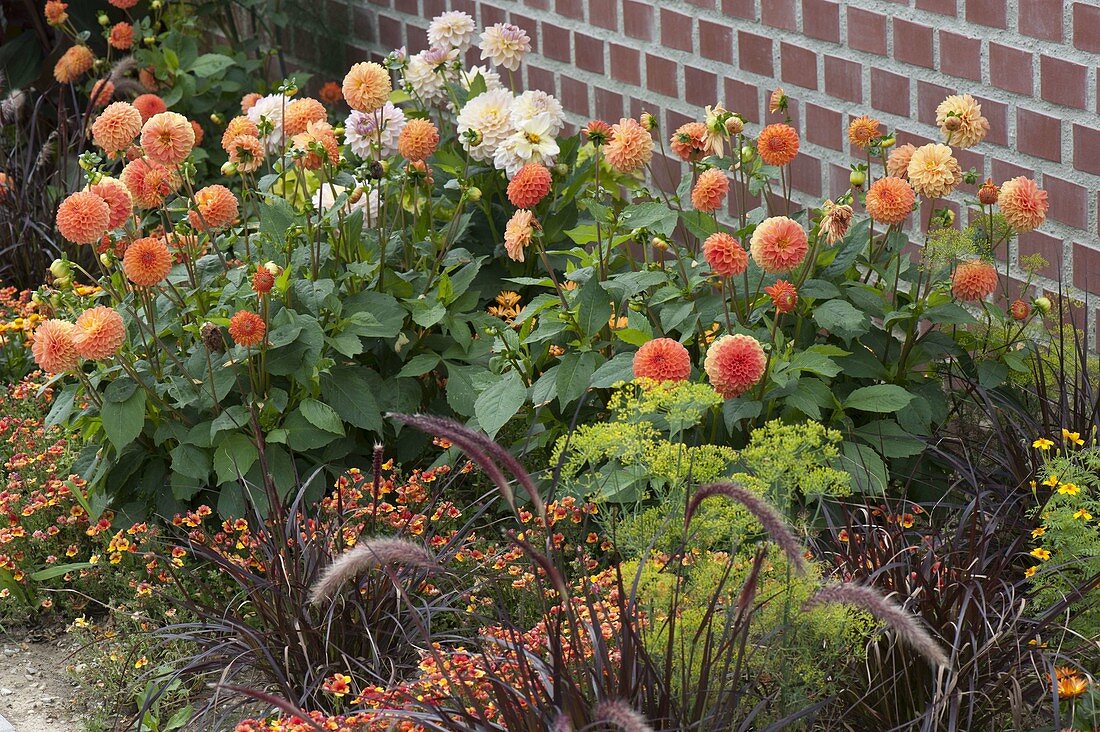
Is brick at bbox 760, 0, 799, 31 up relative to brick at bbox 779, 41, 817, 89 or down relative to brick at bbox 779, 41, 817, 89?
up

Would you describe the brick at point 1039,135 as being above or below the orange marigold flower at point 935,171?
below

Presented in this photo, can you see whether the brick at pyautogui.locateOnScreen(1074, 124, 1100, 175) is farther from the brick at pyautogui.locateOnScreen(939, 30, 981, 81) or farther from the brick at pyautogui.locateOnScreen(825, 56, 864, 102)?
the brick at pyautogui.locateOnScreen(825, 56, 864, 102)

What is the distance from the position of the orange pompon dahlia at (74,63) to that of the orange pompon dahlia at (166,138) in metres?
2.22

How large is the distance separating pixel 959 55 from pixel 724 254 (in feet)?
3.74

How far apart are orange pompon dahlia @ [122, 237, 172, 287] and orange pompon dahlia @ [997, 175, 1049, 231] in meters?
1.76

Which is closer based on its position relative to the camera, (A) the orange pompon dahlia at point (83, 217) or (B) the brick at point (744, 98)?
(A) the orange pompon dahlia at point (83, 217)

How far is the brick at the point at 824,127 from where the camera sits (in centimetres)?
364

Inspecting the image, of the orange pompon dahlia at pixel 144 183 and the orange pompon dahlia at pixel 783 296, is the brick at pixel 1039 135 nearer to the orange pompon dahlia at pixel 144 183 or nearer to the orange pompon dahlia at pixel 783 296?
the orange pompon dahlia at pixel 783 296

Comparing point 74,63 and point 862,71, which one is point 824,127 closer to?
point 862,71

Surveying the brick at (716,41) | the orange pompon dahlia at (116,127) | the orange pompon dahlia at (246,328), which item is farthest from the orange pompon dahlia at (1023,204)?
the orange pompon dahlia at (116,127)

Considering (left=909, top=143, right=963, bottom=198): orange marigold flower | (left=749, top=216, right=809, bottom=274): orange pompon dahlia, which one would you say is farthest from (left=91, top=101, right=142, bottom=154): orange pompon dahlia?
(left=909, top=143, right=963, bottom=198): orange marigold flower

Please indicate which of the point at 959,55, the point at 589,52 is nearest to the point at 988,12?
the point at 959,55

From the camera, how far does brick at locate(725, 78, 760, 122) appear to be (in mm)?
3865

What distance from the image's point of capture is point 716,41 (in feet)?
13.0
